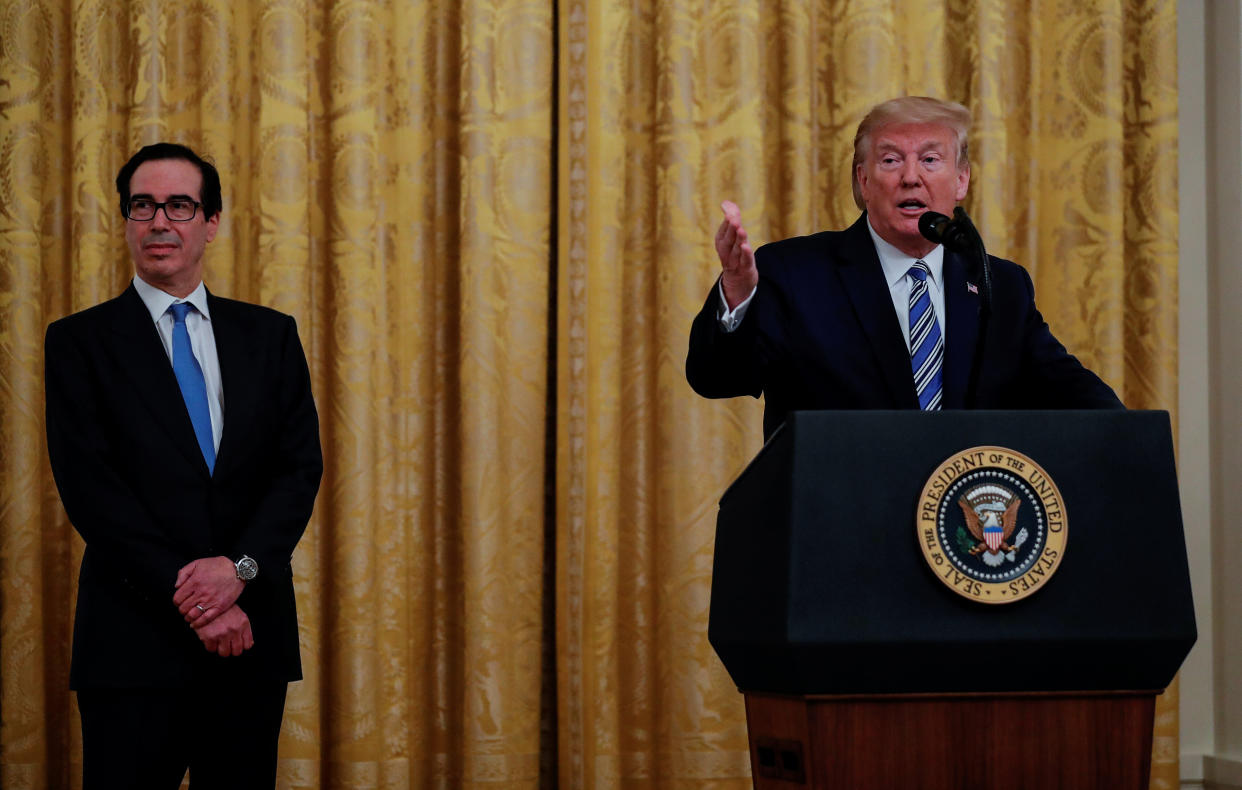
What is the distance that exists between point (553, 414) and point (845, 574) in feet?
7.15

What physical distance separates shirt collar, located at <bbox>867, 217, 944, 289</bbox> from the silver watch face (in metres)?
1.17

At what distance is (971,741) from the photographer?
1413 mm

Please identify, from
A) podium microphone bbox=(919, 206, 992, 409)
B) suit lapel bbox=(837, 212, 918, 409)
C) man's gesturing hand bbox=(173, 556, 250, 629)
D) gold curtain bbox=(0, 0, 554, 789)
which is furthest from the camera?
gold curtain bbox=(0, 0, 554, 789)

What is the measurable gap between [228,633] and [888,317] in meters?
1.19

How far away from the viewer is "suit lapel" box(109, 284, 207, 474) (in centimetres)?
223


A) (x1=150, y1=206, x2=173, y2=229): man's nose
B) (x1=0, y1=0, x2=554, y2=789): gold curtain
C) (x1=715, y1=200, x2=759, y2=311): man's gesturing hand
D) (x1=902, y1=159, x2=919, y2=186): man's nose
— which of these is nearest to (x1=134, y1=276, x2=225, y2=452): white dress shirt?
(x1=150, y1=206, x2=173, y2=229): man's nose

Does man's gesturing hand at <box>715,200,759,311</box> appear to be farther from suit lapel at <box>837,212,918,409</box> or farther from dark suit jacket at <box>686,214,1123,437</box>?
suit lapel at <box>837,212,918,409</box>

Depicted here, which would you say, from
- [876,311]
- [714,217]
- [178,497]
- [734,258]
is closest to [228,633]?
[178,497]

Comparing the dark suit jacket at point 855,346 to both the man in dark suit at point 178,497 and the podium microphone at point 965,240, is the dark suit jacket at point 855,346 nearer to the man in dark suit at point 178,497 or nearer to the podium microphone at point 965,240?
the podium microphone at point 965,240

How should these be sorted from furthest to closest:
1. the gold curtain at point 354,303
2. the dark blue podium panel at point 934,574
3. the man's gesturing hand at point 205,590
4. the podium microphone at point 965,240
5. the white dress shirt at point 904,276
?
the gold curtain at point 354,303 → the man's gesturing hand at point 205,590 → the white dress shirt at point 904,276 → the podium microphone at point 965,240 → the dark blue podium panel at point 934,574

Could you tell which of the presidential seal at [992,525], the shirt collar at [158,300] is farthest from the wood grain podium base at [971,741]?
the shirt collar at [158,300]

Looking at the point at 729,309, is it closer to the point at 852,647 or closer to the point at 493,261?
the point at 852,647

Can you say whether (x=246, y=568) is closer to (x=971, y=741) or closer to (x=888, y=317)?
(x=888, y=317)

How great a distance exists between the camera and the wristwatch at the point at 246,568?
2.18 m
